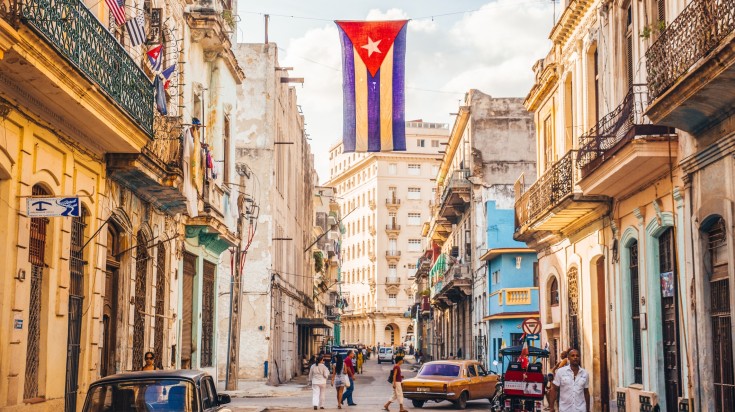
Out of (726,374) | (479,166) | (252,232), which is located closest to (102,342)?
(726,374)

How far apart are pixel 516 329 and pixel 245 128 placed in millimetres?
13383

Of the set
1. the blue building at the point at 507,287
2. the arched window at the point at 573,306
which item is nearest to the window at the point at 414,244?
the blue building at the point at 507,287

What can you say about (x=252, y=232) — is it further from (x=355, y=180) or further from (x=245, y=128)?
(x=355, y=180)

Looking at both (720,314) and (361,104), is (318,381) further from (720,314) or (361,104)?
(720,314)

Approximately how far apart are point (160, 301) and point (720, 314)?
11378mm

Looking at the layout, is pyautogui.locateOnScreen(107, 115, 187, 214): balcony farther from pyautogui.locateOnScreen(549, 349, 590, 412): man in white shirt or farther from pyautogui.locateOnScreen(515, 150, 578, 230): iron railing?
pyautogui.locateOnScreen(515, 150, 578, 230): iron railing

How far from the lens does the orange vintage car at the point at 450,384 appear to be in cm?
2638

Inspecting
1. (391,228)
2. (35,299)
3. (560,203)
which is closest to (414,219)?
(391,228)

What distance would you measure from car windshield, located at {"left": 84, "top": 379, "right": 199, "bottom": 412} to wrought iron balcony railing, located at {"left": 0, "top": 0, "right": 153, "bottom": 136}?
3.79 metres

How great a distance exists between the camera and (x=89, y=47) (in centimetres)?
1295

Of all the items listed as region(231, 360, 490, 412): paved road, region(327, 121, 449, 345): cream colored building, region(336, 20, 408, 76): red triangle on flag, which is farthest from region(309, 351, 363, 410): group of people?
region(327, 121, 449, 345): cream colored building

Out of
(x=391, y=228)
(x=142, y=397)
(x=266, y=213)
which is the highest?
(x=391, y=228)

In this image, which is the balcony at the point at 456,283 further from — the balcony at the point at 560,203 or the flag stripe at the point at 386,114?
the flag stripe at the point at 386,114

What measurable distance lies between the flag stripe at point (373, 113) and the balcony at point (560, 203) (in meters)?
4.12
